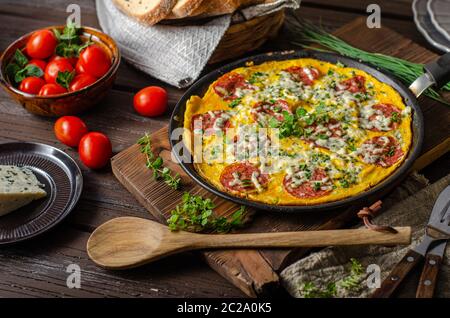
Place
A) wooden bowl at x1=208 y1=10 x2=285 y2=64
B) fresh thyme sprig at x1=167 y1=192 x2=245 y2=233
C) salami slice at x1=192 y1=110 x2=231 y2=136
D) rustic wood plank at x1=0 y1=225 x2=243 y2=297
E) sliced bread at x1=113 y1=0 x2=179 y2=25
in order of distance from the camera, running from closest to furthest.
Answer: rustic wood plank at x1=0 y1=225 x2=243 y2=297 → fresh thyme sprig at x1=167 y1=192 x2=245 y2=233 → salami slice at x1=192 y1=110 x2=231 y2=136 → sliced bread at x1=113 y1=0 x2=179 y2=25 → wooden bowl at x1=208 y1=10 x2=285 y2=64

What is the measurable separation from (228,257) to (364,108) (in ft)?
3.68

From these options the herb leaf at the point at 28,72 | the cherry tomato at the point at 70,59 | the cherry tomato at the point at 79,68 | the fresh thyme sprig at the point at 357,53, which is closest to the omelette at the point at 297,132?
the fresh thyme sprig at the point at 357,53

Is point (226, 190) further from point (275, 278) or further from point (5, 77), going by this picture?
point (5, 77)

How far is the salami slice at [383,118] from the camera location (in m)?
3.22

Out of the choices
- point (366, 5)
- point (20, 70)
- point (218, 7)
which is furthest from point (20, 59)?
point (366, 5)

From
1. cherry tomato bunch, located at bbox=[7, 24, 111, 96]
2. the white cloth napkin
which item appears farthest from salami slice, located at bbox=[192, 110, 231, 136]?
cherry tomato bunch, located at bbox=[7, 24, 111, 96]

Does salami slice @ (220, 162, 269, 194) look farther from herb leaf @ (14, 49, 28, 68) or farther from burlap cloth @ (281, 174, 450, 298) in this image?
herb leaf @ (14, 49, 28, 68)

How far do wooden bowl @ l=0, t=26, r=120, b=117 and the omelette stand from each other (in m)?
0.59

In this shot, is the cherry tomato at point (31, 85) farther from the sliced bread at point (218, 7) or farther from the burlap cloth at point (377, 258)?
the burlap cloth at point (377, 258)

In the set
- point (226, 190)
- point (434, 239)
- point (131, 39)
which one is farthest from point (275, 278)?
point (131, 39)

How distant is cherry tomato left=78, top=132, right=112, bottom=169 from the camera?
3.36 meters

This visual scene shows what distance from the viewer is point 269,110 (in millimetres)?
3369

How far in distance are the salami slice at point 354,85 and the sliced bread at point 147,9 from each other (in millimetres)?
1047

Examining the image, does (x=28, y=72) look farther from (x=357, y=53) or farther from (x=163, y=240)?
(x=357, y=53)
